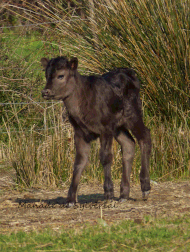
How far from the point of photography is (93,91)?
521 cm

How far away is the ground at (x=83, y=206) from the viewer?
14.5ft

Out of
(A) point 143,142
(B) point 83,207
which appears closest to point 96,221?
(B) point 83,207

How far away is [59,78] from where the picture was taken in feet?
16.4

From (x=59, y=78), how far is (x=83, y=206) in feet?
4.53

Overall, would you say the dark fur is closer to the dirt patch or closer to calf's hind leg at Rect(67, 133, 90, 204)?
calf's hind leg at Rect(67, 133, 90, 204)

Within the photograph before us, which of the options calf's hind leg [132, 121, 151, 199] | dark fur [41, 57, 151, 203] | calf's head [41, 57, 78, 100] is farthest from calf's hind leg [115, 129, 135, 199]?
calf's head [41, 57, 78, 100]

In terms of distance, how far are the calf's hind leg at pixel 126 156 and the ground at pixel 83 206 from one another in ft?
0.50

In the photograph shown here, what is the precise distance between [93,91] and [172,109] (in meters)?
2.08

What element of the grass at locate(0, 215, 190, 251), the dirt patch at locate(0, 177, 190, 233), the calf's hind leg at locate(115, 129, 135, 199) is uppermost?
the calf's hind leg at locate(115, 129, 135, 199)

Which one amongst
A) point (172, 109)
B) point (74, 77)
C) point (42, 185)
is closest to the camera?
point (74, 77)

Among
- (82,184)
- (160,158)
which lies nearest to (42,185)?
(82,184)

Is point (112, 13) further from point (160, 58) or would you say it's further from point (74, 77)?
point (74, 77)

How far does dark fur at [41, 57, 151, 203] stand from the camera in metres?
5.04

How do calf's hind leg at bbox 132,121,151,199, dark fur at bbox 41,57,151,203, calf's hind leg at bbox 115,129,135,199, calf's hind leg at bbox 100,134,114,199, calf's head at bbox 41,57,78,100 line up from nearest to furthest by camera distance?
calf's head at bbox 41,57,78,100, dark fur at bbox 41,57,151,203, calf's hind leg at bbox 100,134,114,199, calf's hind leg at bbox 115,129,135,199, calf's hind leg at bbox 132,121,151,199
